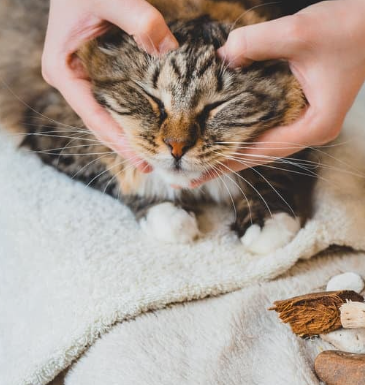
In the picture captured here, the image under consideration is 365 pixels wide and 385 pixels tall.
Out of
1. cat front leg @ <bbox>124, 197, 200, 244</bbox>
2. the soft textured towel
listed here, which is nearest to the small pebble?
the soft textured towel

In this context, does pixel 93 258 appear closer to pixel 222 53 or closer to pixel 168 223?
pixel 168 223

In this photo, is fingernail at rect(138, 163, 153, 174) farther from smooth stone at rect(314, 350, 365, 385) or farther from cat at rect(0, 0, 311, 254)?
smooth stone at rect(314, 350, 365, 385)

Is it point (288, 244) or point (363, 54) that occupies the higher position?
point (363, 54)

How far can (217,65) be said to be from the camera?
0.94m

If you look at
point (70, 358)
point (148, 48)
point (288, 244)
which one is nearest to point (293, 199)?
point (288, 244)

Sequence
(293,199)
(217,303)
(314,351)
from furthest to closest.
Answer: (293,199)
(217,303)
(314,351)

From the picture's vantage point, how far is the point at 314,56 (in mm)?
889

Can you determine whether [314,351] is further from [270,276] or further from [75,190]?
[75,190]

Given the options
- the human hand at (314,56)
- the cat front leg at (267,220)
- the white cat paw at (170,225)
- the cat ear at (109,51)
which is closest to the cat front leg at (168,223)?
the white cat paw at (170,225)

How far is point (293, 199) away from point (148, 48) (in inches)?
20.9

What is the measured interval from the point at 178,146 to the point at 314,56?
0.94ft

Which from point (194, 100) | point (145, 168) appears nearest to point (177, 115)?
point (194, 100)

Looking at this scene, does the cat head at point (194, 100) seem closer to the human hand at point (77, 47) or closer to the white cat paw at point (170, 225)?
the human hand at point (77, 47)

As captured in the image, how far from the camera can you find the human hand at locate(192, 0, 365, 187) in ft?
2.77
